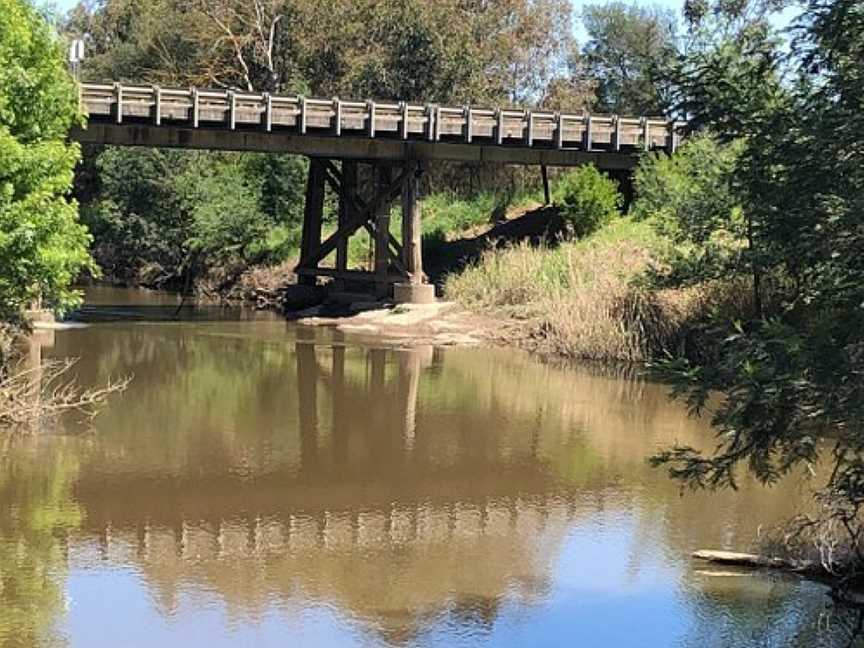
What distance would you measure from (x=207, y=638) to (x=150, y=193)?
131 ft

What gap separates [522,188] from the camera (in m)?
47.5

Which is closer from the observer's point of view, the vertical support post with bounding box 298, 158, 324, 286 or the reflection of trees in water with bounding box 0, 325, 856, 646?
the reflection of trees in water with bounding box 0, 325, 856, 646

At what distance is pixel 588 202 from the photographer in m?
37.1

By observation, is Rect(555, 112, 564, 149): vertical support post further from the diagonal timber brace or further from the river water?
the river water

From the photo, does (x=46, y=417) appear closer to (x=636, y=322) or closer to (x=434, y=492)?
(x=434, y=492)

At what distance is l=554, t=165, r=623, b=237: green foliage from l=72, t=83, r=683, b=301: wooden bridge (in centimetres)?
91

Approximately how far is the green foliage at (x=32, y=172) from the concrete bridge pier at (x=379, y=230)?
63.3ft

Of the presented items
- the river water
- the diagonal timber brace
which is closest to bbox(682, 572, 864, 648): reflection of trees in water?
the river water

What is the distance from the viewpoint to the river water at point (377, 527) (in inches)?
379

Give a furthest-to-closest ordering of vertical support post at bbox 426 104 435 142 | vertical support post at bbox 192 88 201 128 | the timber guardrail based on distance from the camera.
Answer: vertical support post at bbox 426 104 435 142
vertical support post at bbox 192 88 201 128
the timber guardrail

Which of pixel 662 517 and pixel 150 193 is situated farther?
pixel 150 193

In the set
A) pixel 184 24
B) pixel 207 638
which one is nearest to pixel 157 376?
pixel 207 638

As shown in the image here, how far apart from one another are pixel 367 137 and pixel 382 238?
3.34 metres

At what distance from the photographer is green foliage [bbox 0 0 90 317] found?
14734 mm
